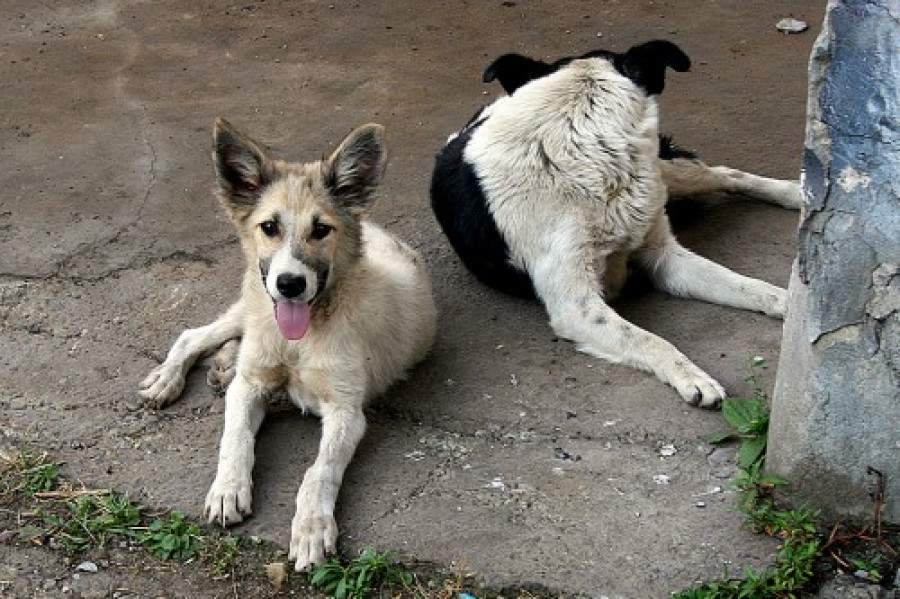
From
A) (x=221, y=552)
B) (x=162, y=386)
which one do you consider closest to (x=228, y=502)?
(x=221, y=552)

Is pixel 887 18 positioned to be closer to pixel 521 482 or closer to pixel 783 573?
pixel 783 573

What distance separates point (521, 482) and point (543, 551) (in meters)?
0.35

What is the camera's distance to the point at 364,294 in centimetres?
467

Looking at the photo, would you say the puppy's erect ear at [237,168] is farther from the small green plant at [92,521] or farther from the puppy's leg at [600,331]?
the puppy's leg at [600,331]

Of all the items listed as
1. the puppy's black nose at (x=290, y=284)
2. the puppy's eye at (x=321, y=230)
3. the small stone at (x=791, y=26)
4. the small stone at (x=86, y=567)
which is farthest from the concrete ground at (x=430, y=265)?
the puppy's eye at (x=321, y=230)

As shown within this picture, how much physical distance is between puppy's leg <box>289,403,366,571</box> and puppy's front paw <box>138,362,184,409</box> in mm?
622

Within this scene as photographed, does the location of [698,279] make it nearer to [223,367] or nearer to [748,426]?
[748,426]

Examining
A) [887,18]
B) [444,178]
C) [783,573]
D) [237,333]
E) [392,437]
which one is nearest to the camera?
[887,18]

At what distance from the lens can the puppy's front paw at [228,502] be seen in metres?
4.09

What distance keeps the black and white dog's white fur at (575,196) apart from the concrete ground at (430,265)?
126 mm

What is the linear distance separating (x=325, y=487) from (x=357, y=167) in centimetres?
110

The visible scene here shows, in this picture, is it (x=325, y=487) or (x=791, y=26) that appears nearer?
(x=325, y=487)

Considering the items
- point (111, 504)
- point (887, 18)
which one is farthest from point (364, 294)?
point (887, 18)

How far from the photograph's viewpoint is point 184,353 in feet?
16.1
